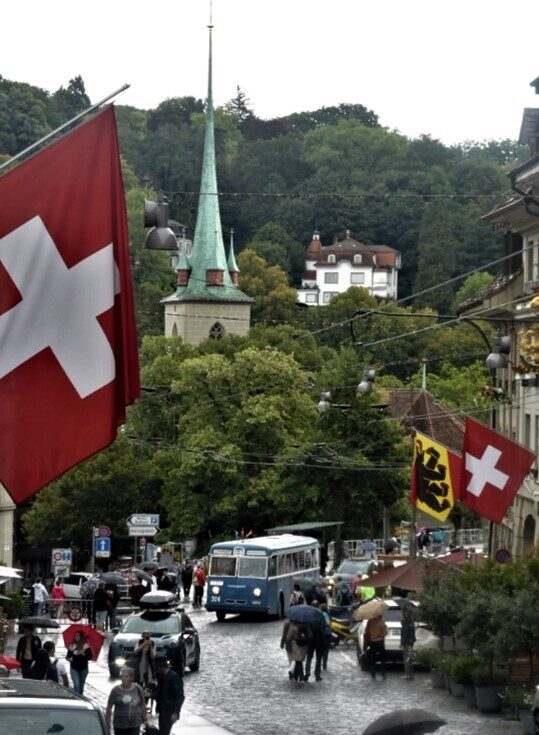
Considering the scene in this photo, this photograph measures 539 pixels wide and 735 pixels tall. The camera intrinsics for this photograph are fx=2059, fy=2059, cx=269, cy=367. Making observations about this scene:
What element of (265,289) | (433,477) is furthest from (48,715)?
(265,289)

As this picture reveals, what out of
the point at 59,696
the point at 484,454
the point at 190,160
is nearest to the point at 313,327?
the point at 190,160

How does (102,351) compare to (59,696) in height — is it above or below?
above

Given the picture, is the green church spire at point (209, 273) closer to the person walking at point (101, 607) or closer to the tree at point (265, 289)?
the tree at point (265, 289)

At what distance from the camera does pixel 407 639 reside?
3434cm

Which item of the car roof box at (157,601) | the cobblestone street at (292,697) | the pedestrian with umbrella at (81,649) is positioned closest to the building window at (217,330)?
the cobblestone street at (292,697)

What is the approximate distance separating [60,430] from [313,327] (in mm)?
133554

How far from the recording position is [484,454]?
33.2 meters

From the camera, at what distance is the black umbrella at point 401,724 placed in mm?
11891

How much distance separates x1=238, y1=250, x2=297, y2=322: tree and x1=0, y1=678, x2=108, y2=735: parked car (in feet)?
444

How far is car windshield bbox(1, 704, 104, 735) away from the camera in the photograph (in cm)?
1511

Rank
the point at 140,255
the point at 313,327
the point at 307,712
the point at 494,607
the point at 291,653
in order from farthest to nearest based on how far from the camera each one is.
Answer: the point at 140,255
the point at 313,327
the point at 291,653
the point at 307,712
the point at 494,607

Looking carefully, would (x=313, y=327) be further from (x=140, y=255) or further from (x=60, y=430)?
(x=60, y=430)

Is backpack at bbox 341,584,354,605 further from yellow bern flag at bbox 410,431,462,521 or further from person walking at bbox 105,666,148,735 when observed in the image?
person walking at bbox 105,666,148,735

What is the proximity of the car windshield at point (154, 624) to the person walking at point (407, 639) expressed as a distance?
3738mm
